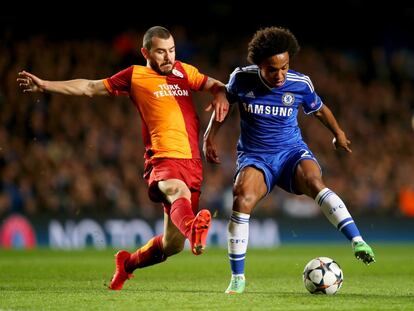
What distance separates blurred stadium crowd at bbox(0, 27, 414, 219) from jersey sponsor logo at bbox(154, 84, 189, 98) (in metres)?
9.36

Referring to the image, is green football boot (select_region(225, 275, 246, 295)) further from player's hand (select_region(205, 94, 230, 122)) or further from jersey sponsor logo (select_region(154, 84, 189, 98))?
jersey sponsor logo (select_region(154, 84, 189, 98))

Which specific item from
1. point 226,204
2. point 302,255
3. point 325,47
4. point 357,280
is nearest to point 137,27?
point 325,47

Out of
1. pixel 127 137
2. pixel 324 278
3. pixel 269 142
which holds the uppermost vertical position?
pixel 269 142

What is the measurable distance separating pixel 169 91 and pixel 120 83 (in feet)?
1.38

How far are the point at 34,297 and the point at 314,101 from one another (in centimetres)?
286

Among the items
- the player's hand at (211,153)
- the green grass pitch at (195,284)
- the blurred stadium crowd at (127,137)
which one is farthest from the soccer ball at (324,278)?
the blurred stadium crowd at (127,137)

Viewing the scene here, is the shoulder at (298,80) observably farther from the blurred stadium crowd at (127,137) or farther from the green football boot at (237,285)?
the blurred stadium crowd at (127,137)

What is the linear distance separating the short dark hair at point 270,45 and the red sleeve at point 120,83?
3.44 ft

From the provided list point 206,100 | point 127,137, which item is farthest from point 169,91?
point 206,100

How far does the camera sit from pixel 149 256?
27.9ft

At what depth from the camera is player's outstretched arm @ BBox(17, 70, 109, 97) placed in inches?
307

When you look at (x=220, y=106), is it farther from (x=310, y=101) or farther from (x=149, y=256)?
(x=149, y=256)

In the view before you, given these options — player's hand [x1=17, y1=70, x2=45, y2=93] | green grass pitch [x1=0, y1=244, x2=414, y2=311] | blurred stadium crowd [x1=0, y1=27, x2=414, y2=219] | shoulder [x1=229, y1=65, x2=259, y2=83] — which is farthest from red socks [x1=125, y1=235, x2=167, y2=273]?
blurred stadium crowd [x1=0, y1=27, x2=414, y2=219]

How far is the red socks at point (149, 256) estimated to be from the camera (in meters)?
8.47
